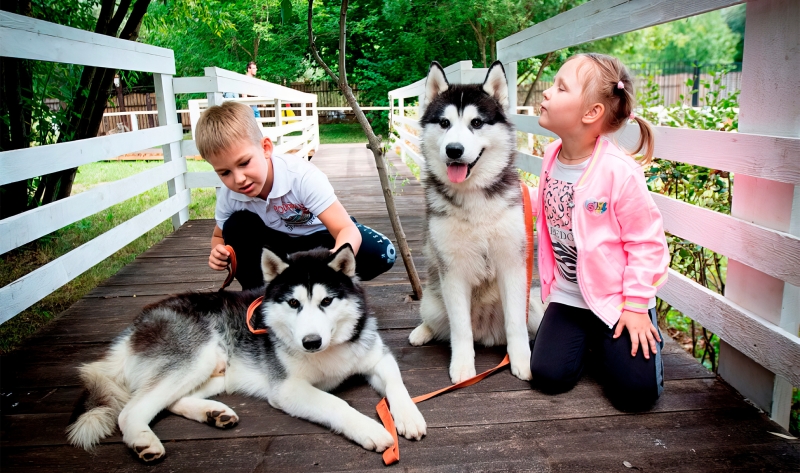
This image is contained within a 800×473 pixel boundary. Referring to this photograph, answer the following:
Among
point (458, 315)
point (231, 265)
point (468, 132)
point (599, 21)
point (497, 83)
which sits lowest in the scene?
point (458, 315)

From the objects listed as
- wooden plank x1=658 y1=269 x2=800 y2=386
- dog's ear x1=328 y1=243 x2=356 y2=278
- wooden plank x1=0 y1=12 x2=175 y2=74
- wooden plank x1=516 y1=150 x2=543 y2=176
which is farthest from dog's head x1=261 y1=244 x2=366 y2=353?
wooden plank x1=516 y1=150 x2=543 y2=176

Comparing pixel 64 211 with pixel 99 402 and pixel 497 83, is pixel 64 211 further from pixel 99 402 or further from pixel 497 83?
pixel 497 83

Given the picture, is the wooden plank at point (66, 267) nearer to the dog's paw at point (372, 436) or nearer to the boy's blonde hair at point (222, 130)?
the boy's blonde hair at point (222, 130)

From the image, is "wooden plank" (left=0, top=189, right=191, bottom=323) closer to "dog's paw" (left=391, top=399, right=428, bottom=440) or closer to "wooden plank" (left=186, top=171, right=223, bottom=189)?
"wooden plank" (left=186, top=171, right=223, bottom=189)

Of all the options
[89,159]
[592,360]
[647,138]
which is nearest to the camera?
[647,138]

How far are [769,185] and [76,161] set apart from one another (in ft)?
11.8

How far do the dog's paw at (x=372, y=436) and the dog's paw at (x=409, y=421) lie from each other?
61mm

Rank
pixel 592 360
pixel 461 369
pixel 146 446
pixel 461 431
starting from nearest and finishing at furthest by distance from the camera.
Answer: pixel 146 446 → pixel 461 431 → pixel 461 369 → pixel 592 360

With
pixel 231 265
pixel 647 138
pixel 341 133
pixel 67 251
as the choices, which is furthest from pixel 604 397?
pixel 341 133

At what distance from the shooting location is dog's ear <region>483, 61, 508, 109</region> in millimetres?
2377

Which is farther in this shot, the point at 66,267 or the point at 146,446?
the point at 66,267

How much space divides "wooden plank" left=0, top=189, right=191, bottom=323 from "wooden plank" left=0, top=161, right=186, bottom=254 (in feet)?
0.60

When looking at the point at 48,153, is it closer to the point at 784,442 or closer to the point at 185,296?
the point at 185,296

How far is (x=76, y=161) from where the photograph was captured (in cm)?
332
